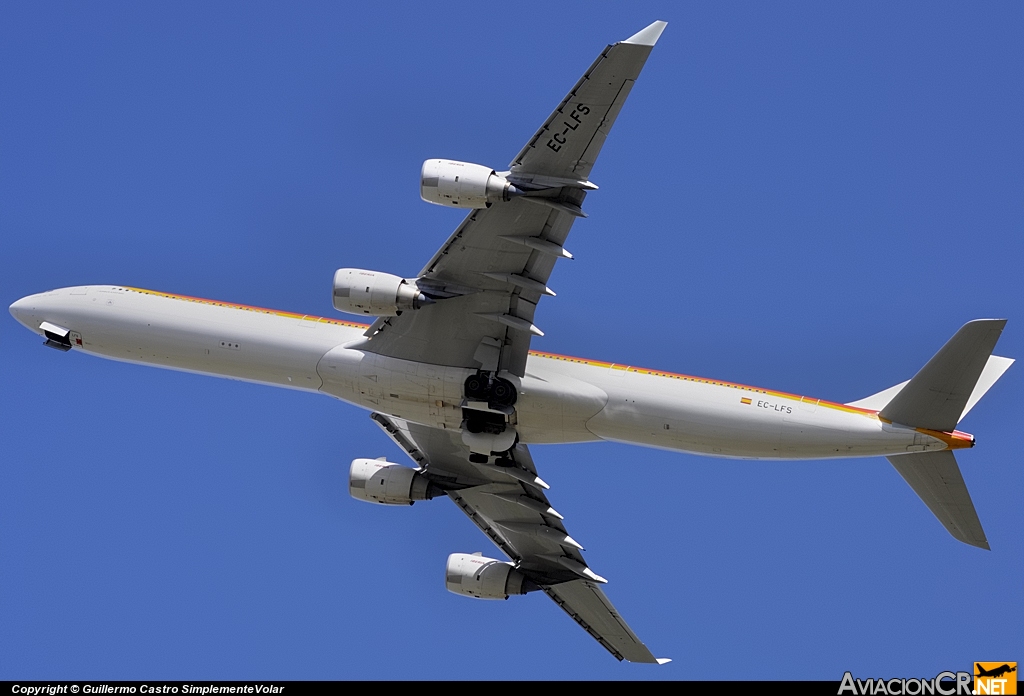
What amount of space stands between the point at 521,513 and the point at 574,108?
18333 millimetres

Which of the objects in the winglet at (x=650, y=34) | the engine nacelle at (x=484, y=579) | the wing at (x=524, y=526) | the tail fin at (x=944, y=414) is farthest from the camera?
the engine nacelle at (x=484, y=579)

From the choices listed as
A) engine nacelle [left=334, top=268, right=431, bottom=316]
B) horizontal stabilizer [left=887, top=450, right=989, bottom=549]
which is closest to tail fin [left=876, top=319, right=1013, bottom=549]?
horizontal stabilizer [left=887, top=450, right=989, bottom=549]

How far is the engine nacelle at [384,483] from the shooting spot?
4625cm

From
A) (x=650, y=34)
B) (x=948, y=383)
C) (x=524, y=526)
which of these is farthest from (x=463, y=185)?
(x=524, y=526)

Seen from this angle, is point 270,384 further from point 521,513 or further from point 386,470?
point 521,513

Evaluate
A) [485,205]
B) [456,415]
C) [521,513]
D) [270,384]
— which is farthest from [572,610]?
[485,205]

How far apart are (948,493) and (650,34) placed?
55.0ft

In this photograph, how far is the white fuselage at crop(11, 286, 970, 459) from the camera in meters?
39.5

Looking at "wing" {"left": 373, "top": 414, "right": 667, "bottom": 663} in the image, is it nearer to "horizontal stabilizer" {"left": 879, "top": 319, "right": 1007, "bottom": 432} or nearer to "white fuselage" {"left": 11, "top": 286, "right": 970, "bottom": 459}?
"white fuselage" {"left": 11, "top": 286, "right": 970, "bottom": 459}

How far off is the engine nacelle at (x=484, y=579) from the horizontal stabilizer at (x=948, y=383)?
15.7m

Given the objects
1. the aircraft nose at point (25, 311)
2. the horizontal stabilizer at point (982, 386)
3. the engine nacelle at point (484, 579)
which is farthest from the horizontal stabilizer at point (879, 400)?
the aircraft nose at point (25, 311)

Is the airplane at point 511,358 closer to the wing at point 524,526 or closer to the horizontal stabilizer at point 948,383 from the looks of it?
the horizontal stabilizer at point 948,383

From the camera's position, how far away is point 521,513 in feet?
159

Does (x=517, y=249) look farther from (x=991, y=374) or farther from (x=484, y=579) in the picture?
(x=991, y=374)
